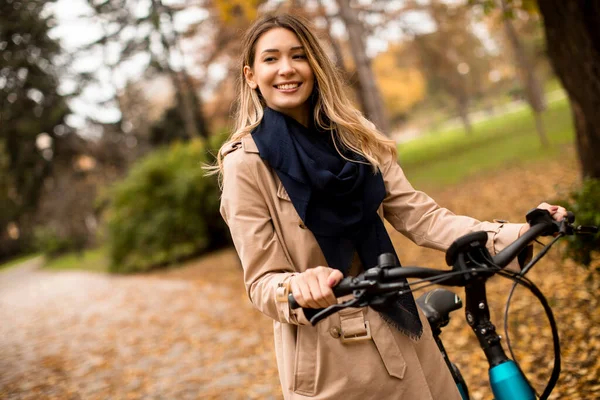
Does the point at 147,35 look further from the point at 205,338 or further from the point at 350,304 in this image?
the point at 350,304

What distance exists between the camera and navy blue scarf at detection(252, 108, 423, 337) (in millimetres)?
1923

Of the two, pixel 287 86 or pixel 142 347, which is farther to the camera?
pixel 142 347

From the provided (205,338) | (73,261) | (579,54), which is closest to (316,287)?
(579,54)

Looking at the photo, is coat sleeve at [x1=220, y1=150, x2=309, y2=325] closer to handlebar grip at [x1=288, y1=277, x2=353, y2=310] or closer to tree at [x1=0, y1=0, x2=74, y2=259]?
handlebar grip at [x1=288, y1=277, x2=353, y2=310]

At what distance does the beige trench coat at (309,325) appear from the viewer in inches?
75.1

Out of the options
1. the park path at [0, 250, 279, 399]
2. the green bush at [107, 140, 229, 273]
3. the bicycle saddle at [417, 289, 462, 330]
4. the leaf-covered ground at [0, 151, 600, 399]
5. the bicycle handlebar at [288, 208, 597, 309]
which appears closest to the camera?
the bicycle handlebar at [288, 208, 597, 309]

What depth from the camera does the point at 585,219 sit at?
414cm

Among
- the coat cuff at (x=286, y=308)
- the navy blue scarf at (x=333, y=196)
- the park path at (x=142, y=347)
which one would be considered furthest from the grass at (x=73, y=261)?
the coat cuff at (x=286, y=308)

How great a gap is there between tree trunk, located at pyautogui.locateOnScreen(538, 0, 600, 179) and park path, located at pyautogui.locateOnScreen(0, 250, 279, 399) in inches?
188

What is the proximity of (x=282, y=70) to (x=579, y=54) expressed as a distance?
5.37 meters

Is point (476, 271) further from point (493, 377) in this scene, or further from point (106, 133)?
point (106, 133)

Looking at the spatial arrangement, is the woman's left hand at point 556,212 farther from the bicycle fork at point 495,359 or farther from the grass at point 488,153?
the grass at point 488,153

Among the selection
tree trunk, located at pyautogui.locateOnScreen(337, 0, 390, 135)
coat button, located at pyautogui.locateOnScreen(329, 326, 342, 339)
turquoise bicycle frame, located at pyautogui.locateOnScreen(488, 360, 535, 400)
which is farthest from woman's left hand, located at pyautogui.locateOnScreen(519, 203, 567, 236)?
tree trunk, located at pyautogui.locateOnScreen(337, 0, 390, 135)

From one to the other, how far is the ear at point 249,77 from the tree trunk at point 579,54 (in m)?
5.30
